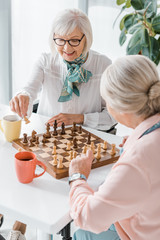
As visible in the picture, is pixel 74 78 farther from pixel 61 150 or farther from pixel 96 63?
pixel 61 150

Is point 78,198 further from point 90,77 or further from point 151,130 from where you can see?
point 90,77

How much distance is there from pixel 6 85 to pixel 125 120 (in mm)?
2328

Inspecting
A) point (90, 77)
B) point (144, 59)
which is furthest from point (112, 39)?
point (144, 59)

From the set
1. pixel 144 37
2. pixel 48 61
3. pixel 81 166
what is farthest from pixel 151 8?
pixel 81 166

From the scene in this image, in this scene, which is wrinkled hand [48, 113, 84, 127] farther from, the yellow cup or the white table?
the white table

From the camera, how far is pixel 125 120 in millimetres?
1063

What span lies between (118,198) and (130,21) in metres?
2.44

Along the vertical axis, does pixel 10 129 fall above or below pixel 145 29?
below

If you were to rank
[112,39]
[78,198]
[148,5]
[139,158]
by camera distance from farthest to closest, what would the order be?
[112,39]
[148,5]
[78,198]
[139,158]

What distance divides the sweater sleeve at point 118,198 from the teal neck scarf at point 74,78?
46.7 inches

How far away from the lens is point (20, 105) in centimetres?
178

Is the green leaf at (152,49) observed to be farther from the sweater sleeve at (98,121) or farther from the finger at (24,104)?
the finger at (24,104)

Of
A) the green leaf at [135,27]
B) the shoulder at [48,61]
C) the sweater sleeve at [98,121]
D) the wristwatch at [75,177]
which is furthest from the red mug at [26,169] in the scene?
the green leaf at [135,27]

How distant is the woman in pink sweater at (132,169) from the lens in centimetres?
91
